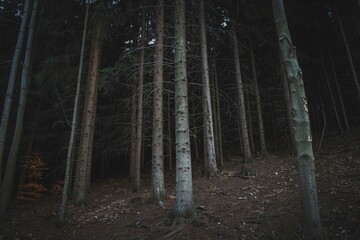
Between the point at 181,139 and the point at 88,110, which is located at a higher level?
the point at 88,110

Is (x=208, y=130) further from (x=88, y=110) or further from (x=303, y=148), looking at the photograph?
(x=303, y=148)

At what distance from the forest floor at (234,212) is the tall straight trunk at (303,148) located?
17.3 inches

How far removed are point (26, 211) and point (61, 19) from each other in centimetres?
958

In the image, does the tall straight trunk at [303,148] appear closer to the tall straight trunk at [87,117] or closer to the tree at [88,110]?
the tree at [88,110]

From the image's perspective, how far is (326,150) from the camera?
47.5 feet

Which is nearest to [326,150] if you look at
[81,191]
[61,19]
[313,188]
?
[313,188]

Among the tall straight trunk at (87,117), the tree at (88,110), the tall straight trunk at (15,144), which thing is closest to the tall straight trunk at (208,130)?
the tree at (88,110)

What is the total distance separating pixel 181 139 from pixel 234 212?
8.79 feet

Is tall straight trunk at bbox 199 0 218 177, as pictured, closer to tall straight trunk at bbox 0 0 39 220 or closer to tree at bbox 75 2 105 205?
tree at bbox 75 2 105 205

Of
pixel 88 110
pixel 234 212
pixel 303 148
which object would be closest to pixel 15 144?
pixel 88 110

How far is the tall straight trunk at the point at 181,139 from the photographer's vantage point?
7.10 m

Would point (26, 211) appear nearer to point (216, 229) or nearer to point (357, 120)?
point (216, 229)

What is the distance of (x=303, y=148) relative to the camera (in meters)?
4.88

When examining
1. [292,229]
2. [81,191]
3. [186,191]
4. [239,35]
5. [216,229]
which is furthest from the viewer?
[239,35]
